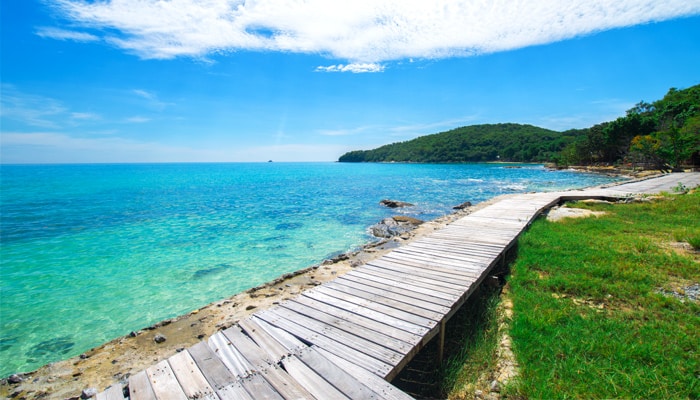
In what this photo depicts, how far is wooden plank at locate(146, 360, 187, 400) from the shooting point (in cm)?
305

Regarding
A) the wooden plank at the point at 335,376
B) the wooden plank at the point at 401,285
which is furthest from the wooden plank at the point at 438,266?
the wooden plank at the point at 335,376

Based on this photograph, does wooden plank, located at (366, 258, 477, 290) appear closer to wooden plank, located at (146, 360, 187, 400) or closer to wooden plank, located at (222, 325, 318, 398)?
wooden plank, located at (222, 325, 318, 398)

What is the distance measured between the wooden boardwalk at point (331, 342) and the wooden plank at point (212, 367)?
11mm

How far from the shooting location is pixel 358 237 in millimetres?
15867

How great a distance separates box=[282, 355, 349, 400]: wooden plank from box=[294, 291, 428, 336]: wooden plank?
130 cm

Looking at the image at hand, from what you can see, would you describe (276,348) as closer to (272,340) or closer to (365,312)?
(272,340)

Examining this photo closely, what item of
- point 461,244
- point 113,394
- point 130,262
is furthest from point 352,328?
point 130,262

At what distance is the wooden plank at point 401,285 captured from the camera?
4918 mm

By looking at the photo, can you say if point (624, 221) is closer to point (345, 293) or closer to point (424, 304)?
point (424, 304)

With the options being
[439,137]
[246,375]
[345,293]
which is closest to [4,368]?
[246,375]

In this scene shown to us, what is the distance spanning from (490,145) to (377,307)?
14678cm

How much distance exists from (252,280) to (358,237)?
6.63m

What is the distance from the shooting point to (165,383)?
3217 mm

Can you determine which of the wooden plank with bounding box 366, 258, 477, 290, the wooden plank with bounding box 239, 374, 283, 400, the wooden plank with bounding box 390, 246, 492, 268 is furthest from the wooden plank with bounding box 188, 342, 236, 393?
the wooden plank with bounding box 390, 246, 492, 268
